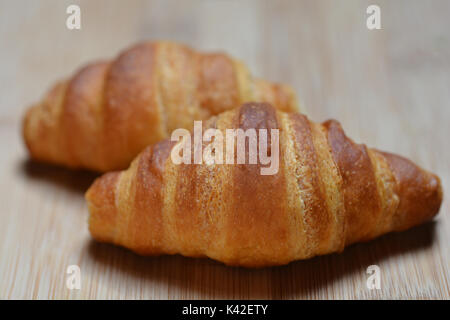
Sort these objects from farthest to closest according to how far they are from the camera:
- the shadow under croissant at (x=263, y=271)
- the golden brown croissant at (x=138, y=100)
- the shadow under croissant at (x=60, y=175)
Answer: the shadow under croissant at (x=60, y=175) → the golden brown croissant at (x=138, y=100) → the shadow under croissant at (x=263, y=271)

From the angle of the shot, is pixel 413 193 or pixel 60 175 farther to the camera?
pixel 60 175

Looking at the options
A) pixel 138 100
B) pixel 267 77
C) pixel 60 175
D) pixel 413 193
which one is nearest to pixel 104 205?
pixel 138 100

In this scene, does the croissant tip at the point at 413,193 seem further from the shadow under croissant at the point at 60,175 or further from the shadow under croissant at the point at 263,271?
the shadow under croissant at the point at 60,175

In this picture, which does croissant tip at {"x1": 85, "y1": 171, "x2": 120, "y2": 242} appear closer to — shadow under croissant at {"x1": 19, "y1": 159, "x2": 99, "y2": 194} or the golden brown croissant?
the golden brown croissant

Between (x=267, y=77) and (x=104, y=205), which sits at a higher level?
(x=267, y=77)

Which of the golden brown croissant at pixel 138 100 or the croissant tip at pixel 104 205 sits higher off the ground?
the golden brown croissant at pixel 138 100

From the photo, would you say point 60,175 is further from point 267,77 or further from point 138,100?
point 267,77

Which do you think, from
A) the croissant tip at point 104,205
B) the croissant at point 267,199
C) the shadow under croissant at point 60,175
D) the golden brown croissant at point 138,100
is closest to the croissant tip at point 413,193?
the croissant at point 267,199
